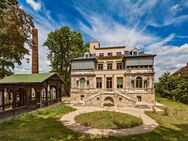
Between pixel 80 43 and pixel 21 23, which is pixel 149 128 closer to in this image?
pixel 21 23

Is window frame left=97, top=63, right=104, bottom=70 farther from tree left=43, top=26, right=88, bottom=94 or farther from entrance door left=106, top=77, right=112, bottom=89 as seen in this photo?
tree left=43, top=26, right=88, bottom=94

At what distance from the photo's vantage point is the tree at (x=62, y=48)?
40562 mm

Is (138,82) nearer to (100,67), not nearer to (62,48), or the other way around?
(100,67)

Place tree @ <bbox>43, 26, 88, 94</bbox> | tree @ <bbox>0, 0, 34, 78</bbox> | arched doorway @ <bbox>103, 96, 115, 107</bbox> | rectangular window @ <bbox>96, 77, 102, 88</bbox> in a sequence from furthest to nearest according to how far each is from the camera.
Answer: tree @ <bbox>43, 26, 88, 94</bbox> → rectangular window @ <bbox>96, 77, 102, 88</bbox> → arched doorway @ <bbox>103, 96, 115, 107</bbox> → tree @ <bbox>0, 0, 34, 78</bbox>

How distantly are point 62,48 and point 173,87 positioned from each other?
1191 inches

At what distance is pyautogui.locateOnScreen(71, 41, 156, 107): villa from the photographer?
88.3 feet

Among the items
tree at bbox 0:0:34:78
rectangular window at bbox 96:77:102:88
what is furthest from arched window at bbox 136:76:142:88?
tree at bbox 0:0:34:78

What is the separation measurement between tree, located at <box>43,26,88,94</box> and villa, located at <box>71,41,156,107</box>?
9.38 metres

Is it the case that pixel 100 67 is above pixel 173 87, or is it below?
above

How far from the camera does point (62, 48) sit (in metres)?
41.4

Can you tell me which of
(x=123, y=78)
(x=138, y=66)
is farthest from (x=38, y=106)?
(x=138, y=66)

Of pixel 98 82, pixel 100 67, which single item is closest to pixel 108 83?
pixel 98 82

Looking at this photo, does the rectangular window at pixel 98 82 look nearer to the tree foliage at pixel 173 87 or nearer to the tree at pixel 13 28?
the tree at pixel 13 28

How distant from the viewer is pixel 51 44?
40.9 m
